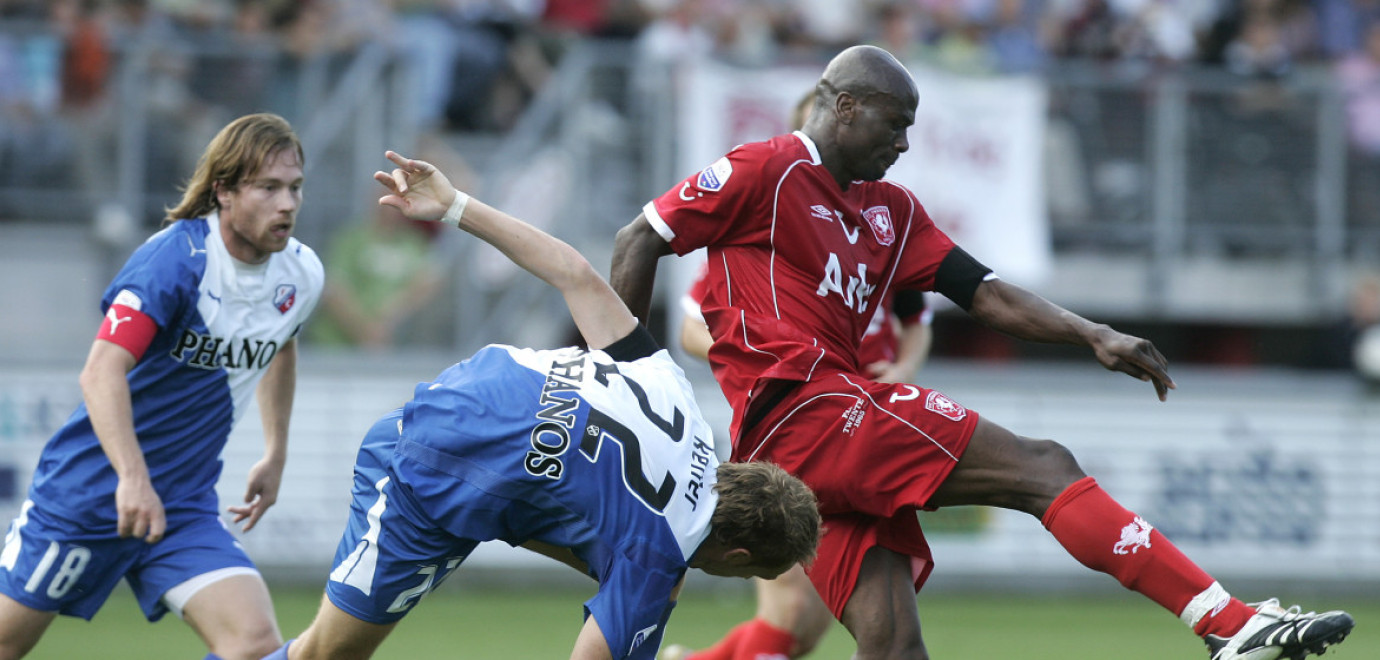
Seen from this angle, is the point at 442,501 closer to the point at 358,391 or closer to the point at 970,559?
the point at 358,391

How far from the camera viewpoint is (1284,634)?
484 cm

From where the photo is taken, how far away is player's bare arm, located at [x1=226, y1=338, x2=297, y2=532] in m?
5.97

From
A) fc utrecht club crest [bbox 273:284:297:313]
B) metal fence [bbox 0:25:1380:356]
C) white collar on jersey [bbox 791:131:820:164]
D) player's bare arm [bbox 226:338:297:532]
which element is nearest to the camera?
white collar on jersey [bbox 791:131:820:164]

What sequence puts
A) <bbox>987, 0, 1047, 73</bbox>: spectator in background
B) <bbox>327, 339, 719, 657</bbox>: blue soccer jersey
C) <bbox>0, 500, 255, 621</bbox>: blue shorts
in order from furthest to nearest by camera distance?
<bbox>987, 0, 1047, 73</bbox>: spectator in background
<bbox>0, 500, 255, 621</bbox>: blue shorts
<bbox>327, 339, 719, 657</bbox>: blue soccer jersey

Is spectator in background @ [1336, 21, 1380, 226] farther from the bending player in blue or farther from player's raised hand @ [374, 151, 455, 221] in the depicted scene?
player's raised hand @ [374, 151, 455, 221]

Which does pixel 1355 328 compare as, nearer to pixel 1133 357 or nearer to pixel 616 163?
pixel 616 163

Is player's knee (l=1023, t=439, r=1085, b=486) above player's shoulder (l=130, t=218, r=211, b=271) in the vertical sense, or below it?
below

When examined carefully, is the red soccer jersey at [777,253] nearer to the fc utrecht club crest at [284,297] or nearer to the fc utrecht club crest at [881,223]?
the fc utrecht club crest at [881,223]

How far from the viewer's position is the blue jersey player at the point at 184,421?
537 centimetres

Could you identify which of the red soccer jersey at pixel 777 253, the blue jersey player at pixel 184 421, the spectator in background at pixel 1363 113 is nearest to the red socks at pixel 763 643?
the red soccer jersey at pixel 777 253

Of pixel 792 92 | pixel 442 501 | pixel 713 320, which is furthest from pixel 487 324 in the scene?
pixel 442 501

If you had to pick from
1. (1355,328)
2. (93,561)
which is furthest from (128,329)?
(1355,328)

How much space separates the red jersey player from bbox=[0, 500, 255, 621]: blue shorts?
1737 mm

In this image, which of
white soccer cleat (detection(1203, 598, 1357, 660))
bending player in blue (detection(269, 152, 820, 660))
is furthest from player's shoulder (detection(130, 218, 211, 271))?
white soccer cleat (detection(1203, 598, 1357, 660))
